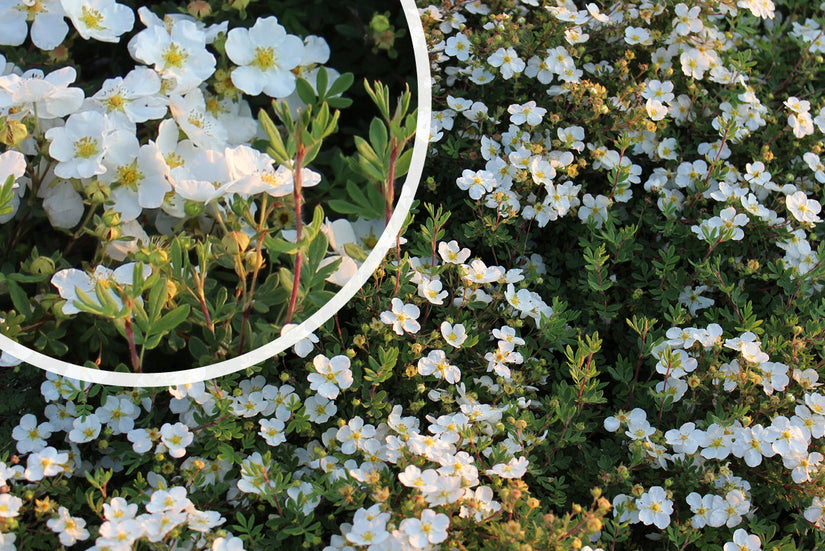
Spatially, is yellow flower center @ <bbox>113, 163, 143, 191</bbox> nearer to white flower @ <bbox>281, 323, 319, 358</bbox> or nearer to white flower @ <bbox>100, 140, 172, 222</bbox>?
white flower @ <bbox>100, 140, 172, 222</bbox>

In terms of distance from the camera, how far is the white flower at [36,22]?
5.94 feet

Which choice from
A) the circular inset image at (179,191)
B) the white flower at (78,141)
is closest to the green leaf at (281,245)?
the circular inset image at (179,191)

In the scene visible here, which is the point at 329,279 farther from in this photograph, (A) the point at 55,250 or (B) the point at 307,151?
(A) the point at 55,250

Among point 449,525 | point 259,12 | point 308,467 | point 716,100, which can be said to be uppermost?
point 259,12

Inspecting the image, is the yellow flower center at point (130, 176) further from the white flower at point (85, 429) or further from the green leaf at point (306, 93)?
the white flower at point (85, 429)

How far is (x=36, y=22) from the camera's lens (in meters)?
1.82

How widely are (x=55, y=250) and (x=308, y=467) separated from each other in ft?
2.20

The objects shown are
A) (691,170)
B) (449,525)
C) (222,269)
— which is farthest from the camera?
(691,170)

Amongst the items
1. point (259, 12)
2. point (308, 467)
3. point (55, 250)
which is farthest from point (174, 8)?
point (308, 467)

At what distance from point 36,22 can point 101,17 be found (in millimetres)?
140

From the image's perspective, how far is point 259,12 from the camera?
2107 mm

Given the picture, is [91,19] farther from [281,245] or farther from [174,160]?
[281,245]

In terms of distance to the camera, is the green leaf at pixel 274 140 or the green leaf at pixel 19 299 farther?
the green leaf at pixel 19 299

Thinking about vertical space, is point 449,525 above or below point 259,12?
below
